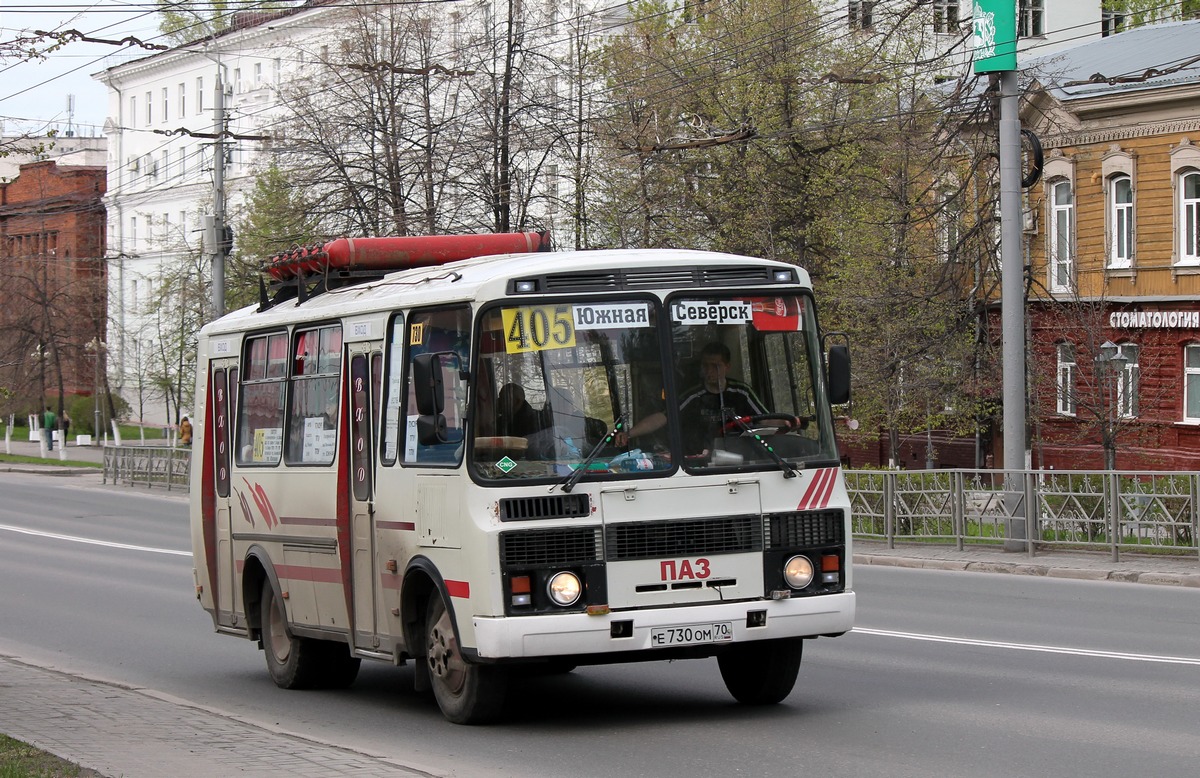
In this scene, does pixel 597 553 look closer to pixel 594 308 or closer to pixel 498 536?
pixel 498 536

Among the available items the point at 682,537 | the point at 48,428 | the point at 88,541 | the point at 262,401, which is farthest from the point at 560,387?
the point at 48,428

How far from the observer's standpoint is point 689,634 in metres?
9.20

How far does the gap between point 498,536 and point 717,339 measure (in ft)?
5.60

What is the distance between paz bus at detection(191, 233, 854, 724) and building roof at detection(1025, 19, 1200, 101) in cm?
2851

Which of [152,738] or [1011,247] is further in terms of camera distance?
[1011,247]

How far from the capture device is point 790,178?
1459 inches

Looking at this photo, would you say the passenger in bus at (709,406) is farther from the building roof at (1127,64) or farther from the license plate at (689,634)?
the building roof at (1127,64)

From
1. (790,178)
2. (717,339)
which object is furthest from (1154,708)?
(790,178)

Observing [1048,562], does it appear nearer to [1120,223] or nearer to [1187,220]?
[1187,220]

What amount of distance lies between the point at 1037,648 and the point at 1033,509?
362 inches

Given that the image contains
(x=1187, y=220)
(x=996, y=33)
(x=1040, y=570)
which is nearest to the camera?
(x=1040, y=570)

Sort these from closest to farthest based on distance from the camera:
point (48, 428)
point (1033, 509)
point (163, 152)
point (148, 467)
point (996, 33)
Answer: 1. point (1033, 509)
2. point (996, 33)
3. point (148, 467)
4. point (48, 428)
5. point (163, 152)

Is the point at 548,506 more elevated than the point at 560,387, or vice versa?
the point at 560,387

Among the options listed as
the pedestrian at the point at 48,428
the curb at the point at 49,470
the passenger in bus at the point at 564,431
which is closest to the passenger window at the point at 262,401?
the passenger in bus at the point at 564,431
